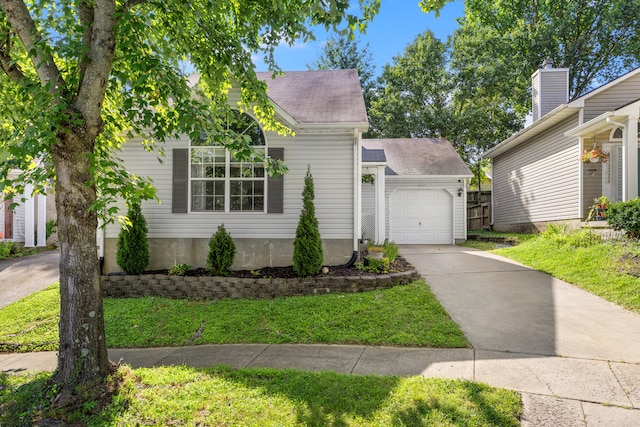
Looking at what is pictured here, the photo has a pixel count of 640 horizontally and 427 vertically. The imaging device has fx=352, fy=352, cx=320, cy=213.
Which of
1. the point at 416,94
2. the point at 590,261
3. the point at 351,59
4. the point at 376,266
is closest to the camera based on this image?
the point at 590,261

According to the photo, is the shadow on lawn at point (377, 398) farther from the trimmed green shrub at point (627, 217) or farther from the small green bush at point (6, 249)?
the small green bush at point (6, 249)

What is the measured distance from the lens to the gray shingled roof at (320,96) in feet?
26.5

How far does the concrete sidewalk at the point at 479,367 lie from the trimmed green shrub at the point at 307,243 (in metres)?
2.44

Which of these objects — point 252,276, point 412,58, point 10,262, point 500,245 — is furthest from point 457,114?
point 10,262

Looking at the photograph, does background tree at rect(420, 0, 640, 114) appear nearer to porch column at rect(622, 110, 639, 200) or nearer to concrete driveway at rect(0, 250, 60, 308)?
porch column at rect(622, 110, 639, 200)

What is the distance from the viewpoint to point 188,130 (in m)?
3.83

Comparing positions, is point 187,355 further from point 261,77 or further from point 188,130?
point 261,77

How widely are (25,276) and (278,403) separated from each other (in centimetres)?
934

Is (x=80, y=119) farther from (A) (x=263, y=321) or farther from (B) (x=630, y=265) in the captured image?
(B) (x=630, y=265)

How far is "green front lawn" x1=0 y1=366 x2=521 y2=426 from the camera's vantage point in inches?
115

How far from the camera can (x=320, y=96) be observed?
9.58 metres

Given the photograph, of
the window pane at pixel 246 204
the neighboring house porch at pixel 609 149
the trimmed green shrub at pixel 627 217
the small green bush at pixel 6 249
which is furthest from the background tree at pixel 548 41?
the small green bush at pixel 6 249

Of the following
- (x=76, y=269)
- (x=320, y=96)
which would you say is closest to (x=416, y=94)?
(x=320, y=96)

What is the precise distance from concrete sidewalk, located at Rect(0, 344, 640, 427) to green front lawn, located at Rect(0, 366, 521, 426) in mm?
320
